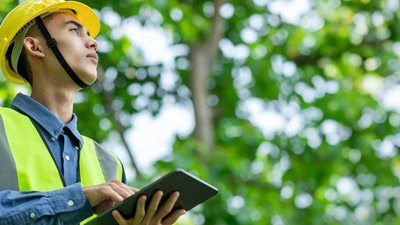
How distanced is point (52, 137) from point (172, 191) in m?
0.48

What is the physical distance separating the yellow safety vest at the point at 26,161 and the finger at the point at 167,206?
0.32m

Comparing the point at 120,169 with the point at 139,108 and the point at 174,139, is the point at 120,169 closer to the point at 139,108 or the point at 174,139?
the point at 174,139

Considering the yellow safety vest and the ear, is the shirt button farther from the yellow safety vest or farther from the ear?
the ear

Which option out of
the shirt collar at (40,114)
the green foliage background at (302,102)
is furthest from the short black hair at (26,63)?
the green foliage background at (302,102)

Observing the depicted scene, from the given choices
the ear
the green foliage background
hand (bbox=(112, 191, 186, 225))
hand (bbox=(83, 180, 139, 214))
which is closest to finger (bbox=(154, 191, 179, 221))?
hand (bbox=(112, 191, 186, 225))

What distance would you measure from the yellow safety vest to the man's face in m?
0.24

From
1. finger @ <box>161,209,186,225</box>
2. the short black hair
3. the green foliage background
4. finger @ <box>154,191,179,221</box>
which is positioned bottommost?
the green foliage background

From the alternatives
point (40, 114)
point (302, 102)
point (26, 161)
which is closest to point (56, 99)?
point (40, 114)

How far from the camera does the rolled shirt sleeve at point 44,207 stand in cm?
167

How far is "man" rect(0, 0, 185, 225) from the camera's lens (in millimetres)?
1717

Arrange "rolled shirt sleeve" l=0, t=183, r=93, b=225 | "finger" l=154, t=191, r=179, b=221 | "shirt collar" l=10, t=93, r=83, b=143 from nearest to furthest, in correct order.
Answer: "rolled shirt sleeve" l=0, t=183, r=93, b=225 < "finger" l=154, t=191, r=179, b=221 < "shirt collar" l=10, t=93, r=83, b=143

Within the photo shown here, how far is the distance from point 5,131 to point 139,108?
18.1 ft

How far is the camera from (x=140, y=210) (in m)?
1.75

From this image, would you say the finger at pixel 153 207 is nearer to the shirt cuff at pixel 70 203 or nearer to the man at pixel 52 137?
the man at pixel 52 137
